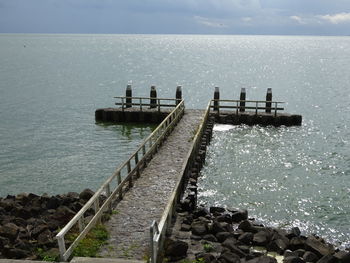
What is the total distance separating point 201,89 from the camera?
68.2 m

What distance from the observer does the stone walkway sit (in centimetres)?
1134

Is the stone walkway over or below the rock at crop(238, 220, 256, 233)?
over

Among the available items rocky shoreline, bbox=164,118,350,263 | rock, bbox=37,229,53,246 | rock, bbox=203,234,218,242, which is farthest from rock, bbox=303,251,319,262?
rock, bbox=37,229,53,246

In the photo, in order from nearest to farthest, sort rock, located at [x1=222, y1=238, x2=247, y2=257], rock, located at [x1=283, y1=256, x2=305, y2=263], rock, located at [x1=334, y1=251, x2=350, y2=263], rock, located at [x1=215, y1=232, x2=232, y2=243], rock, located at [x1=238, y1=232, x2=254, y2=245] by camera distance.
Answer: rock, located at [x1=334, y1=251, x2=350, y2=263] < rock, located at [x1=283, y1=256, x2=305, y2=263] < rock, located at [x1=222, y1=238, x2=247, y2=257] < rock, located at [x1=215, y1=232, x2=232, y2=243] < rock, located at [x1=238, y1=232, x2=254, y2=245]

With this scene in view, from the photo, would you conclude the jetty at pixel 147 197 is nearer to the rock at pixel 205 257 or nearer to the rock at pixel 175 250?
the rock at pixel 175 250

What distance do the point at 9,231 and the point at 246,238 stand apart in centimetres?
748

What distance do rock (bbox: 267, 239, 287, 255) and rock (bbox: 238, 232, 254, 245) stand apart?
0.64 meters

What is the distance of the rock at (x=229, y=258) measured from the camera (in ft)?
36.9

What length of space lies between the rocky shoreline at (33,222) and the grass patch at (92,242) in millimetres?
1028

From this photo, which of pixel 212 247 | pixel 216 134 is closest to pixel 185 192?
pixel 212 247

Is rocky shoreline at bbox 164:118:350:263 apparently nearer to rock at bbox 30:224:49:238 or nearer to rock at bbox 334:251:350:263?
rock at bbox 334:251:350:263

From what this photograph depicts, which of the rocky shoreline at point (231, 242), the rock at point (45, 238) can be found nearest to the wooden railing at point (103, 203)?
the rock at point (45, 238)

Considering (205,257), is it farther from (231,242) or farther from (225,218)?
(225,218)

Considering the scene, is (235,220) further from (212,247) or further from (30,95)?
(30,95)
